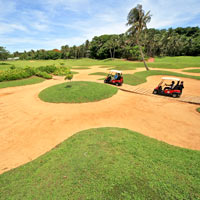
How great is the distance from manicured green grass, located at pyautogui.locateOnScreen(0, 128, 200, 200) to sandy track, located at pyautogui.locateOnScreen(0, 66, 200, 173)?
1.41 m

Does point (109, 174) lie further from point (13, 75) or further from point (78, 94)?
point (13, 75)

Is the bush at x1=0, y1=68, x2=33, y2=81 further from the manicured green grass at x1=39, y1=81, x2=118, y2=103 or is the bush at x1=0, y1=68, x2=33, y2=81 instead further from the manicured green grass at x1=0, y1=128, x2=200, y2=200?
the manicured green grass at x1=0, y1=128, x2=200, y2=200

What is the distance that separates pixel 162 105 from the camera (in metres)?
11.6

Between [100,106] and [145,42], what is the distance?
65.2 m

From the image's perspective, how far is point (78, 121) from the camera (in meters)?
8.98

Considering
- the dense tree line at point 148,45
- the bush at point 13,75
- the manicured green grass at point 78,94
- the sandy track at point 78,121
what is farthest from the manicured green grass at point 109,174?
the dense tree line at point 148,45

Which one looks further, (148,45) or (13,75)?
(148,45)

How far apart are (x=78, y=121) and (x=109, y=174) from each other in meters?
5.38

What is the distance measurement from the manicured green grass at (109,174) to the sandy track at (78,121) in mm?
1410

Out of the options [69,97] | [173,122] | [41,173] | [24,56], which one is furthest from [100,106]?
[24,56]

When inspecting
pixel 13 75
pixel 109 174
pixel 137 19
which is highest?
pixel 137 19

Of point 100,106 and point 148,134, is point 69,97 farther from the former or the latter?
point 148,134

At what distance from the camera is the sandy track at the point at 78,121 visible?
6508mm

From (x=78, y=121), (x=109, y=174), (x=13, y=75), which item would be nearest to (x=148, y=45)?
(x=13, y=75)
